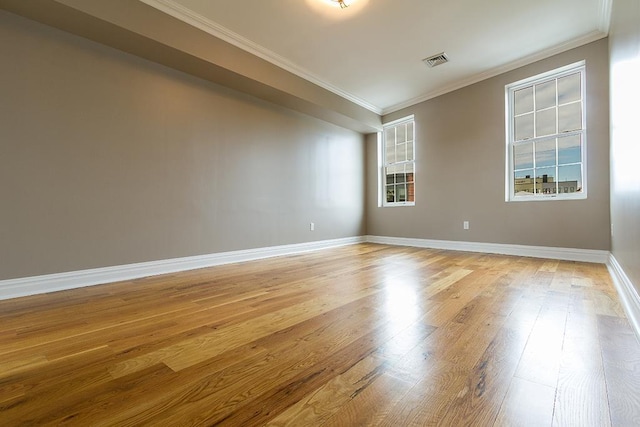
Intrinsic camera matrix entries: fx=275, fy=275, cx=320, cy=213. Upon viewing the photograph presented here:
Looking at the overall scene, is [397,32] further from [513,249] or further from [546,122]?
[513,249]

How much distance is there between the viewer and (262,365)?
3.64 feet

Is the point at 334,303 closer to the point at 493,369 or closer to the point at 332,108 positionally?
the point at 493,369

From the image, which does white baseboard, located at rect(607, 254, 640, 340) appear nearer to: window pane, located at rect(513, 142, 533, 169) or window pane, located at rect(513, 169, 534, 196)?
window pane, located at rect(513, 169, 534, 196)

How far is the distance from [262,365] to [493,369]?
899 millimetres

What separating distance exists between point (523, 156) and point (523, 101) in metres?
0.78

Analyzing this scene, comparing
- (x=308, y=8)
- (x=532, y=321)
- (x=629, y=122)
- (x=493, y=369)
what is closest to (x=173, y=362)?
(x=493, y=369)

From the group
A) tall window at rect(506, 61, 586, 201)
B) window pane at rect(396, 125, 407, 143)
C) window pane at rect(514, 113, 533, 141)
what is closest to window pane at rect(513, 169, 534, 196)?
tall window at rect(506, 61, 586, 201)

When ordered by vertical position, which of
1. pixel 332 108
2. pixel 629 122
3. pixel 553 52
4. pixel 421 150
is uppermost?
pixel 553 52

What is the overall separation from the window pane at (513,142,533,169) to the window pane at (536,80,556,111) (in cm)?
51

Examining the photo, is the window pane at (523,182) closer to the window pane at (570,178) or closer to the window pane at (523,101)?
the window pane at (570,178)

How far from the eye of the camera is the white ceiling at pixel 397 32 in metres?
2.74

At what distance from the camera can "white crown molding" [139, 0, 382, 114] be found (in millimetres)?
2633

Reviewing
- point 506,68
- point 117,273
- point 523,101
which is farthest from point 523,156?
point 117,273

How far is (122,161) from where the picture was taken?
2.69 metres
